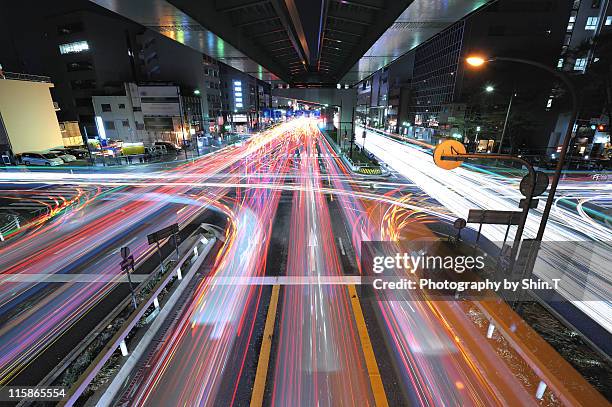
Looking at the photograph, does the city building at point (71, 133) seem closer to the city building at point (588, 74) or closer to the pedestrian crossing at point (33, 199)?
the pedestrian crossing at point (33, 199)

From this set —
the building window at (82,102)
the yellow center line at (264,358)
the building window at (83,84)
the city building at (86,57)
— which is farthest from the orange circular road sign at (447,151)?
the building window at (82,102)

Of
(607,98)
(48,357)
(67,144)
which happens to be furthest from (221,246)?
(67,144)

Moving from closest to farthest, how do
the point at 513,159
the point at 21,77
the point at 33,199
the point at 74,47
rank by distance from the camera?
1. the point at 513,159
2. the point at 33,199
3. the point at 21,77
4. the point at 74,47

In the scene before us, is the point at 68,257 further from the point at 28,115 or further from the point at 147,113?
the point at 147,113

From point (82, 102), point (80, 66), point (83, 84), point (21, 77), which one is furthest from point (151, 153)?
point (80, 66)

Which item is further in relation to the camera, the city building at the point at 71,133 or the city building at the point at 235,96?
the city building at the point at 235,96

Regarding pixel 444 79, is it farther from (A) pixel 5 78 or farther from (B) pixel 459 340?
(A) pixel 5 78
